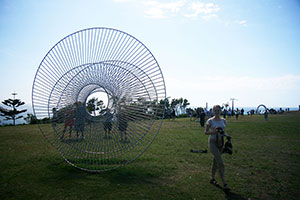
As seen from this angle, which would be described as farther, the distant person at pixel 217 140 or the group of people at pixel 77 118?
the group of people at pixel 77 118

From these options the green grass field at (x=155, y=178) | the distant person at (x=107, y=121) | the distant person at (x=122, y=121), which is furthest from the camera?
the distant person at (x=107, y=121)

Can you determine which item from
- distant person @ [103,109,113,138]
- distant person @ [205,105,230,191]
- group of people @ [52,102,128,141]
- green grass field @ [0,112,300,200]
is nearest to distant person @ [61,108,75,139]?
group of people @ [52,102,128,141]

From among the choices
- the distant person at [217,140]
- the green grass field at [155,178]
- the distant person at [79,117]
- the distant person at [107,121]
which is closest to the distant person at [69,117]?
the distant person at [79,117]

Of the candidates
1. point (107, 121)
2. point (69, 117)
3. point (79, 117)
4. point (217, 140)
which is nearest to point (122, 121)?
point (107, 121)

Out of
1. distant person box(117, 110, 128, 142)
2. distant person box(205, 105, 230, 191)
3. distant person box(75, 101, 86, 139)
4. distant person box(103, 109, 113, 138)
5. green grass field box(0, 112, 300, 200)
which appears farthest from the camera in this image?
distant person box(75, 101, 86, 139)

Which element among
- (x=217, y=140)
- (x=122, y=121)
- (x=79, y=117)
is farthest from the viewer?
(x=79, y=117)

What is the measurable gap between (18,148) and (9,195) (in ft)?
18.0

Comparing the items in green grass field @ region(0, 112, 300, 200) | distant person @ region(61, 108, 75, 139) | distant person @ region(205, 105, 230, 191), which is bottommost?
green grass field @ region(0, 112, 300, 200)

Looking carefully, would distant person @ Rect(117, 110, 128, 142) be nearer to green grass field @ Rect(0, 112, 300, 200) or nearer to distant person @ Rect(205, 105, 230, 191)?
green grass field @ Rect(0, 112, 300, 200)

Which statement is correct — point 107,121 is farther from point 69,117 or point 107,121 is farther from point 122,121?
point 69,117

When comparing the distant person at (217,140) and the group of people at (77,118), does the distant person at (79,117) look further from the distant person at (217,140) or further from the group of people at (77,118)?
the distant person at (217,140)

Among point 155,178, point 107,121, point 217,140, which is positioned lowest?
point 155,178

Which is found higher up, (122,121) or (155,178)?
(122,121)

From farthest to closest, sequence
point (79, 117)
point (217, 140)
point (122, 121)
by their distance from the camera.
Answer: point (79, 117) < point (122, 121) < point (217, 140)
